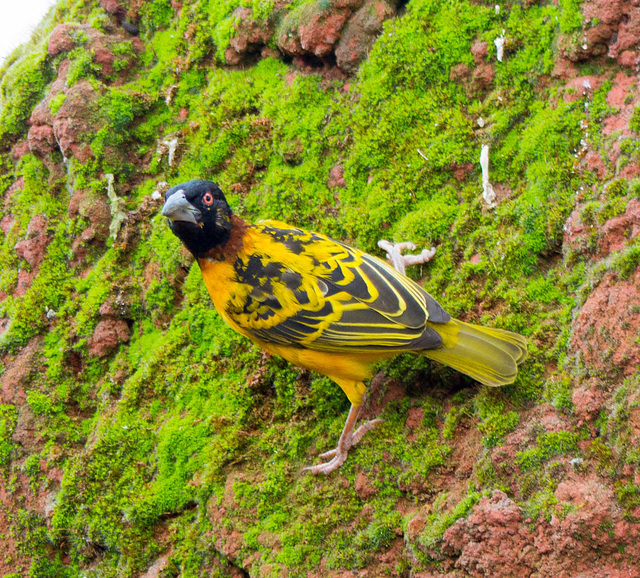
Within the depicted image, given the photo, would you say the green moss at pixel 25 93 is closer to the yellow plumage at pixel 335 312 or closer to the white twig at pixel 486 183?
the yellow plumage at pixel 335 312

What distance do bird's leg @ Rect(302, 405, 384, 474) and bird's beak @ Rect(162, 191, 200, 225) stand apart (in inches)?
73.3

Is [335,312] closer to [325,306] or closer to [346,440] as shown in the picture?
[325,306]

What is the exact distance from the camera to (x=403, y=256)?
186 inches

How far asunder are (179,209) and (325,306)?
1.27 m

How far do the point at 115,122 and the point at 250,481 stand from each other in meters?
4.64

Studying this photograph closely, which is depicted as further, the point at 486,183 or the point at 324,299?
the point at 486,183

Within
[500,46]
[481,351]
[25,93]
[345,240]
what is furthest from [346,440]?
[25,93]

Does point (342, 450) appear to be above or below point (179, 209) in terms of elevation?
below

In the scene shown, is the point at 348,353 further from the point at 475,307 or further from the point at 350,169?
the point at 350,169

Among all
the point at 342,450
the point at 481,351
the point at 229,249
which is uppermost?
the point at 229,249

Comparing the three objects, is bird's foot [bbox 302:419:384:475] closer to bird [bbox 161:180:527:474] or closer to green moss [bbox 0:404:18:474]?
bird [bbox 161:180:527:474]

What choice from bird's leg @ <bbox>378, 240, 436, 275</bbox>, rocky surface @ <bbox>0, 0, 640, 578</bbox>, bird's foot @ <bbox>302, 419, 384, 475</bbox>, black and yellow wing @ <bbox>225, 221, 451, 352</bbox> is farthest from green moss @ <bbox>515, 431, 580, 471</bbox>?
bird's leg @ <bbox>378, 240, 436, 275</bbox>

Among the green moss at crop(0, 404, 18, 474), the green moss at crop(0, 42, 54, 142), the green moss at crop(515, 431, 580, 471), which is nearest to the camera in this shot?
the green moss at crop(515, 431, 580, 471)

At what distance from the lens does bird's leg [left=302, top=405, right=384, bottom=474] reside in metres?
4.10
